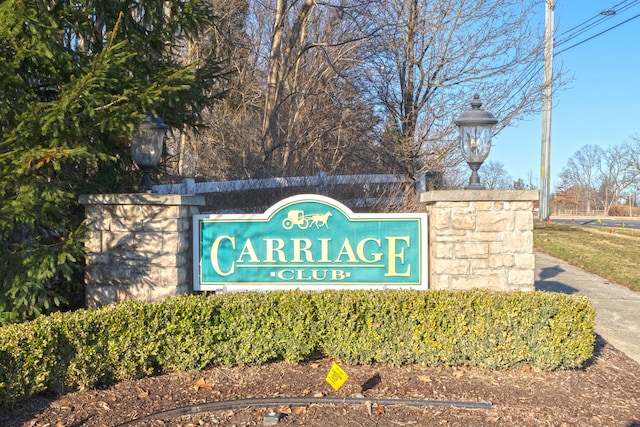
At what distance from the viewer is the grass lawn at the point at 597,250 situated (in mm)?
10492

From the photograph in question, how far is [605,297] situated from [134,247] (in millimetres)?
7201

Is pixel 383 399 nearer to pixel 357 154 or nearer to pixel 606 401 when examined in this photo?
pixel 606 401

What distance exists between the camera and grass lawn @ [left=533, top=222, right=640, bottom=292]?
1049 cm

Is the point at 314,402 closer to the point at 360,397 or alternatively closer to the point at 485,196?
the point at 360,397

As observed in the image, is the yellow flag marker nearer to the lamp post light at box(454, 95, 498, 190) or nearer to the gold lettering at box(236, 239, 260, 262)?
the gold lettering at box(236, 239, 260, 262)

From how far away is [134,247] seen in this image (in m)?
5.22

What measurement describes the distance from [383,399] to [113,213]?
314 cm

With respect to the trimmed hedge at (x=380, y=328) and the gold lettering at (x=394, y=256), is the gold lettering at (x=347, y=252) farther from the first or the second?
the trimmed hedge at (x=380, y=328)

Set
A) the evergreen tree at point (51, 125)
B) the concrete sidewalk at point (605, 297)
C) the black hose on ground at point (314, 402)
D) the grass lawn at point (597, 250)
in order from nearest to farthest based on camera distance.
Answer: the black hose on ground at point (314, 402) < the evergreen tree at point (51, 125) < the concrete sidewalk at point (605, 297) < the grass lawn at point (597, 250)

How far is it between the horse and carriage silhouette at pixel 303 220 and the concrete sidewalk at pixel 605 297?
339 cm

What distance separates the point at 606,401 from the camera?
4109 millimetres

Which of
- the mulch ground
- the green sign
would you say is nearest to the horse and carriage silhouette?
the green sign

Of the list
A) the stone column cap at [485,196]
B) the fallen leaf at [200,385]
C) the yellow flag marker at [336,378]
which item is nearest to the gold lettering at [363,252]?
the stone column cap at [485,196]

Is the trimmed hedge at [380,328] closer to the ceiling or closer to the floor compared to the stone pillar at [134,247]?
closer to the floor
